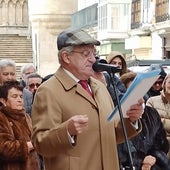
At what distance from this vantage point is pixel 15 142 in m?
4.80

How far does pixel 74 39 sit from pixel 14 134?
163 cm

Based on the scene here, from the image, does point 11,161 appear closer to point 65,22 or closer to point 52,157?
point 52,157

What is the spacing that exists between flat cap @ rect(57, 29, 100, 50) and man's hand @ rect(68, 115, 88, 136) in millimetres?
499

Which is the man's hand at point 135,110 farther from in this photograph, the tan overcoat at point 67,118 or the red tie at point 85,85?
the red tie at point 85,85

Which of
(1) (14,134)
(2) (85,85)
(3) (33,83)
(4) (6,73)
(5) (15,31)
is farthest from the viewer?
(5) (15,31)

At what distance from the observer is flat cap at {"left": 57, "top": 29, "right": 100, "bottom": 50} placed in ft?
11.5

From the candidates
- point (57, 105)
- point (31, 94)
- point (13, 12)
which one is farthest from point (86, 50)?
point (13, 12)

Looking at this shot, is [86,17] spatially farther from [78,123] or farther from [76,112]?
[78,123]

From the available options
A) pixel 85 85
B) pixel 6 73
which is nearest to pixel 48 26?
pixel 6 73

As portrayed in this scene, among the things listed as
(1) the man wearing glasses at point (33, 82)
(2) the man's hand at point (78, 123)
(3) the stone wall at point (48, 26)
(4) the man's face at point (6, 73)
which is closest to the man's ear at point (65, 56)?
(2) the man's hand at point (78, 123)

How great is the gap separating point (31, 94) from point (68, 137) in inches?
144

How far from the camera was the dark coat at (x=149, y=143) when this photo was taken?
193 inches

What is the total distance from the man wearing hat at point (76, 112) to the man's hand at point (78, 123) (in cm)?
18

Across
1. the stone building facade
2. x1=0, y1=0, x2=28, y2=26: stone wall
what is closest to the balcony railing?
the stone building facade
